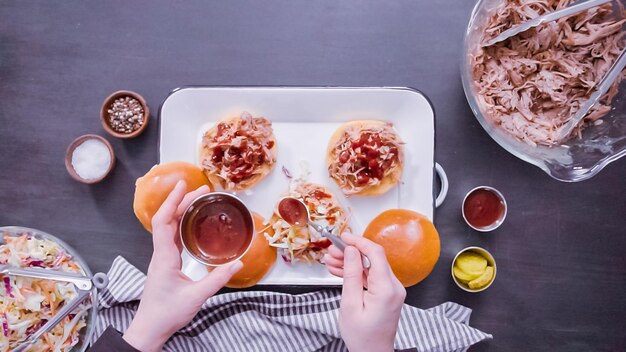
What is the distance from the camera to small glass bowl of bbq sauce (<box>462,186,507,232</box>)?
2512 millimetres

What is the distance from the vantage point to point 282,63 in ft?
8.56

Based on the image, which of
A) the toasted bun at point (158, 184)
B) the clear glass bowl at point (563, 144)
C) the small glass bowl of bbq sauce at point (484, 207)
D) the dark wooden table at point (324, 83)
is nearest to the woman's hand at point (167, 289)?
the toasted bun at point (158, 184)

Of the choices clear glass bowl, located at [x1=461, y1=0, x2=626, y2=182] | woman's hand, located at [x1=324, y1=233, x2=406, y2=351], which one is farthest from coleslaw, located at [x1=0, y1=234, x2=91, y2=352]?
clear glass bowl, located at [x1=461, y1=0, x2=626, y2=182]

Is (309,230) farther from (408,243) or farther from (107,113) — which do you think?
(107,113)

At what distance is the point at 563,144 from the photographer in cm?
242

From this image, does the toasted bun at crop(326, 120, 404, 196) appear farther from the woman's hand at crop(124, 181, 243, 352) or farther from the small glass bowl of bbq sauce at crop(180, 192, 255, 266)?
the woman's hand at crop(124, 181, 243, 352)

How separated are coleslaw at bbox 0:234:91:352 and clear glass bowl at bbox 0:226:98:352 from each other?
0.02 m

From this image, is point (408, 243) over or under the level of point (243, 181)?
under

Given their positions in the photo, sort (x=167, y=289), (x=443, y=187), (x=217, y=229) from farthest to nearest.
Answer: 1. (x=443, y=187)
2. (x=217, y=229)
3. (x=167, y=289)

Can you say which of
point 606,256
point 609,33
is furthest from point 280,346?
point 609,33

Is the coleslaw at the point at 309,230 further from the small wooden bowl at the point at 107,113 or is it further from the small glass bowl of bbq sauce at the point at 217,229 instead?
the small wooden bowl at the point at 107,113

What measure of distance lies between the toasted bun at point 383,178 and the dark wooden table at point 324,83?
24cm

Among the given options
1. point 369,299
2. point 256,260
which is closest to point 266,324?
point 256,260

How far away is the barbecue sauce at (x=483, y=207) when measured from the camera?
252 centimetres
